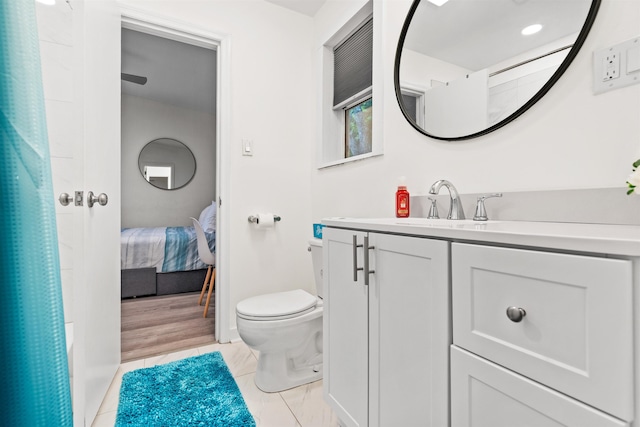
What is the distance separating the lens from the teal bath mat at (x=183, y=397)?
1280 millimetres

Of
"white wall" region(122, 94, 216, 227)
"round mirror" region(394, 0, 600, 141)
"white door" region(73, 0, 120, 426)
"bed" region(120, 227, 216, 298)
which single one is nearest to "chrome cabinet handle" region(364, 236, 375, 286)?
"round mirror" region(394, 0, 600, 141)

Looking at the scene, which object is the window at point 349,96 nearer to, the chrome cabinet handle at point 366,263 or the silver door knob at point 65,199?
the chrome cabinet handle at point 366,263

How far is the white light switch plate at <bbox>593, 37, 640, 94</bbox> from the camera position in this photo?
2.62 ft

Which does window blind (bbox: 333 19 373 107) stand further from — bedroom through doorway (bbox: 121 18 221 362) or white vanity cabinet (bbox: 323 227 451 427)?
white vanity cabinet (bbox: 323 227 451 427)

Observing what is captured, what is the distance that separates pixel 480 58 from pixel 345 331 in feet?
3.89

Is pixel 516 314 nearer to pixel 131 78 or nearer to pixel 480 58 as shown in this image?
pixel 480 58

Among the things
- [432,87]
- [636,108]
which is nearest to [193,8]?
[432,87]

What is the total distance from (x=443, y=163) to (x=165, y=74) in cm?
367

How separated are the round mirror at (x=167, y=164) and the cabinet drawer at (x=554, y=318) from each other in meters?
4.78

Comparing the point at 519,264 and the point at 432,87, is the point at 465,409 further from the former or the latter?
the point at 432,87

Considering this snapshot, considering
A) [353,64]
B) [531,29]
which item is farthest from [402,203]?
[353,64]

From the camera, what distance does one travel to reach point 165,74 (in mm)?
3652

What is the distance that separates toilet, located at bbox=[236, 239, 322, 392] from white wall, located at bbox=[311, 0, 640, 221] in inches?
27.0

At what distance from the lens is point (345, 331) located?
3.54 ft
